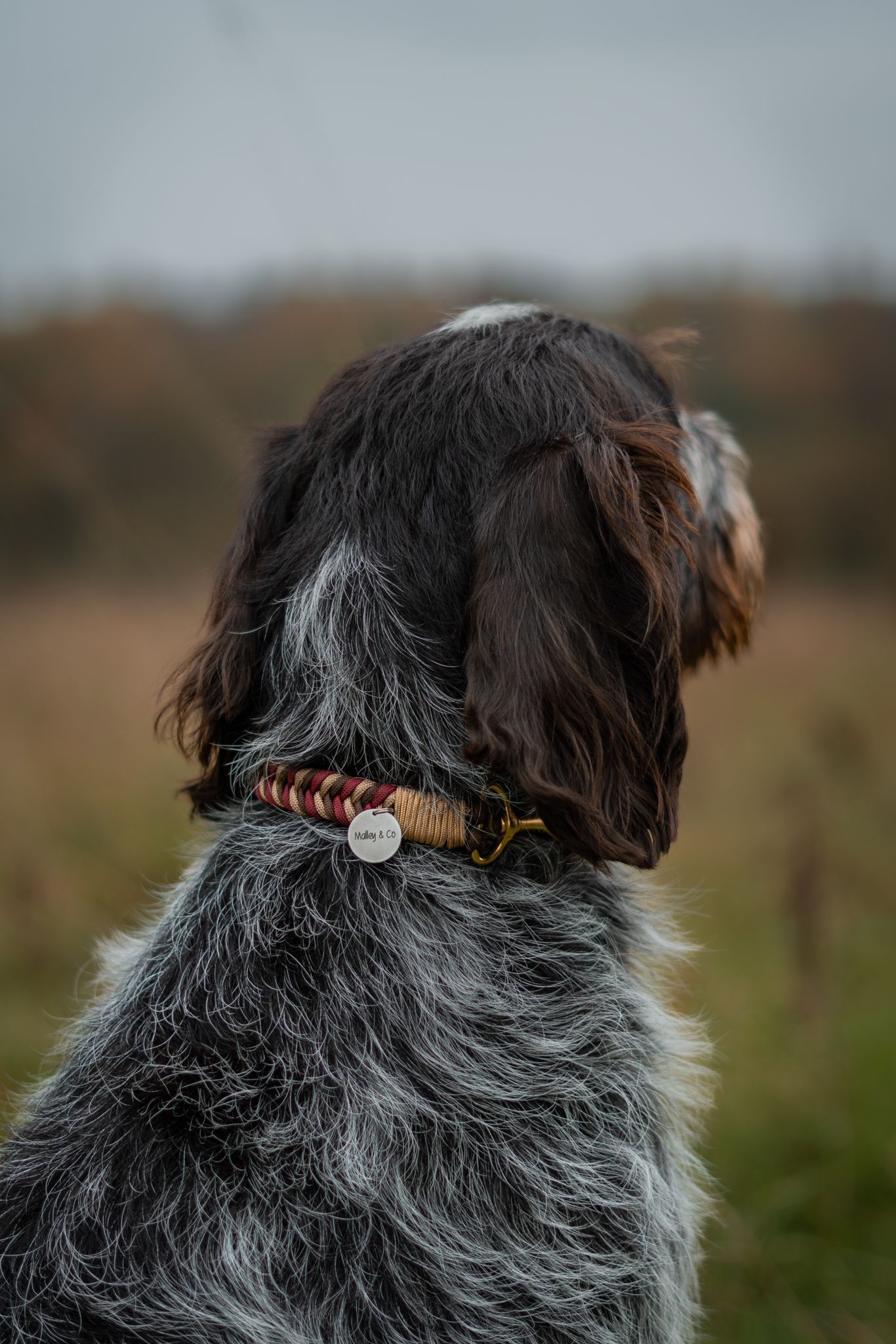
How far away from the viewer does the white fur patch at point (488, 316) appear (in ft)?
6.62

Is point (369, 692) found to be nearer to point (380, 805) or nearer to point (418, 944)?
point (380, 805)

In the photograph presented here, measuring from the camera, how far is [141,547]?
468 cm

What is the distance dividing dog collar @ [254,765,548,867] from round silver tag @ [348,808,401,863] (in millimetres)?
16

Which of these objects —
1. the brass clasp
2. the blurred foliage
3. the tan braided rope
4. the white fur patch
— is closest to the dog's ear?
the tan braided rope

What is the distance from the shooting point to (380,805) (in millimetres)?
1706

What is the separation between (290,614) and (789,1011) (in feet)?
9.23

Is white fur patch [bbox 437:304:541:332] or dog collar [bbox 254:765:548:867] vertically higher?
white fur patch [bbox 437:304:541:332]

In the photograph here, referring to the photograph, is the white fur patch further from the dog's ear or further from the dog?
the dog's ear

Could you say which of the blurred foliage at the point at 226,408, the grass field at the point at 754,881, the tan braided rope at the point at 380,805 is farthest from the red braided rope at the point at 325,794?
the blurred foliage at the point at 226,408

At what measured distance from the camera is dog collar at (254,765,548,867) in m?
1.71

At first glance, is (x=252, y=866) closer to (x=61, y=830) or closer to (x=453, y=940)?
(x=453, y=940)

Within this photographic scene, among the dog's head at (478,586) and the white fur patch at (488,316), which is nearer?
the dog's head at (478,586)

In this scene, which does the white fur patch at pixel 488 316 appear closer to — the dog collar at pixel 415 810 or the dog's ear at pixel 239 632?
the dog's ear at pixel 239 632

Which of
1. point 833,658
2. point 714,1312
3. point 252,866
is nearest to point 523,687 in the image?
point 252,866
